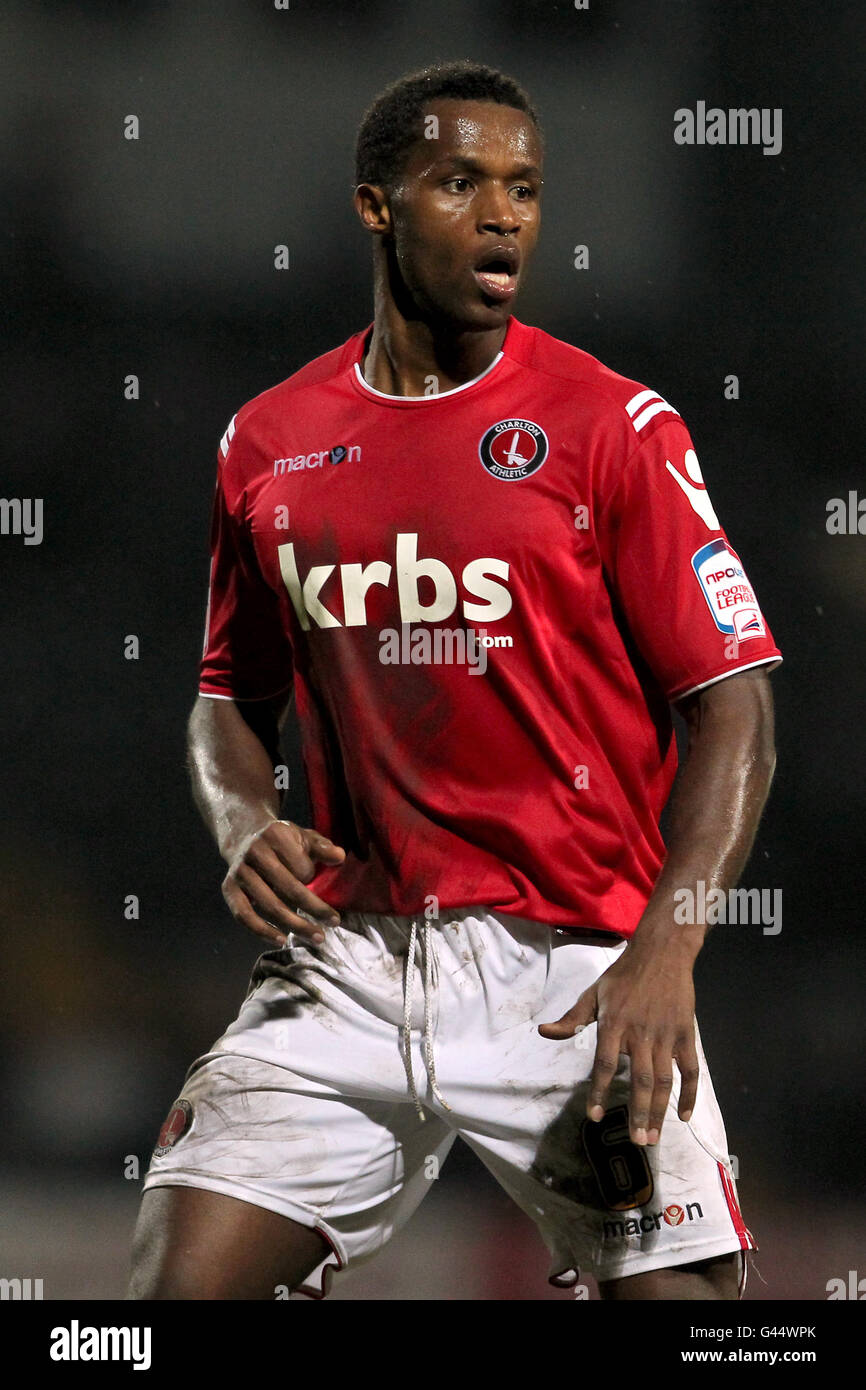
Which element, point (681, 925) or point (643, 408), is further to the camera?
point (643, 408)

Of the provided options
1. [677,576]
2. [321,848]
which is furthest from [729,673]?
[321,848]

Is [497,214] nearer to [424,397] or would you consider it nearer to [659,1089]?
[424,397]

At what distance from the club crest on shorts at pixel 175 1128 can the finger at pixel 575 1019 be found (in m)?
0.48

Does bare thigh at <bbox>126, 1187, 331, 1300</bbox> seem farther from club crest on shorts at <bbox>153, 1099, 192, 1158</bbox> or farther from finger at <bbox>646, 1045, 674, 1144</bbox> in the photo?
finger at <bbox>646, 1045, 674, 1144</bbox>

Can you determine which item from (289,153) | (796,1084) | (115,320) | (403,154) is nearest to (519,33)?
(289,153)

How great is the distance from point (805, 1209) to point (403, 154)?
2.25 m

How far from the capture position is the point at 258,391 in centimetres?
361

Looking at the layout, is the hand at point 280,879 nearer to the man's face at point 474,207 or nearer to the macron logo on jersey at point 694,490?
the macron logo on jersey at point 694,490

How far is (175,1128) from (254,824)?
36 centimetres

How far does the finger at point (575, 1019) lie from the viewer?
1699 mm

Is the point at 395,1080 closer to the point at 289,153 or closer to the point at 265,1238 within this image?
the point at 265,1238

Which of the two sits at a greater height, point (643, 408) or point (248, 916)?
point (643, 408)

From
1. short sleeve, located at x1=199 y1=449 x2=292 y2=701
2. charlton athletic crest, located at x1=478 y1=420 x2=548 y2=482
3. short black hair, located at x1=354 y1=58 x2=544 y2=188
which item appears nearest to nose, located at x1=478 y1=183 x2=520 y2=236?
short black hair, located at x1=354 y1=58 x2=544 y2=188

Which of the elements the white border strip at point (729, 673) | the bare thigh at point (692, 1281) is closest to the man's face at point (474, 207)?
the white border strip at point (729, 673)
